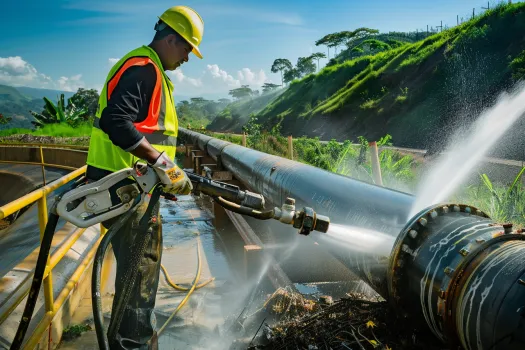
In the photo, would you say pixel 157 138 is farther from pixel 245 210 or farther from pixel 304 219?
pixel 304 219

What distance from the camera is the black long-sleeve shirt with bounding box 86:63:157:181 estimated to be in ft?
7.37

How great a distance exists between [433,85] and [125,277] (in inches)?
1068

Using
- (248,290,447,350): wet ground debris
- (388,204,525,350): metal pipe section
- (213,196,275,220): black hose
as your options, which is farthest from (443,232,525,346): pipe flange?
(213,196,275,220): black hose

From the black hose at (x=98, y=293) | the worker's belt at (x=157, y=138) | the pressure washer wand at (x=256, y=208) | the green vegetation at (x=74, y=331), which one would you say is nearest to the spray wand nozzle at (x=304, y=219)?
the pressure washer wand at (x=256, y=208)

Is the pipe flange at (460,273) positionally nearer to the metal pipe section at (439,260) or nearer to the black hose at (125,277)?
the metal pipe section at (439,260)

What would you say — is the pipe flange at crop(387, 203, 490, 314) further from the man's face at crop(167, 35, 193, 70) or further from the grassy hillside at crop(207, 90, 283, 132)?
the grassy hillside at crop(207, 90, 283, 132)

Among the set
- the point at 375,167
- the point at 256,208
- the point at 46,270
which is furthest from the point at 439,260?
the point at 375,167

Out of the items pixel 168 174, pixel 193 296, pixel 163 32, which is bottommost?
pixel 193 296

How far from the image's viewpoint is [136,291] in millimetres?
2494

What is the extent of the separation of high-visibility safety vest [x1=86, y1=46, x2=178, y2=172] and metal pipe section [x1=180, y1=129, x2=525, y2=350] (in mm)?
1407

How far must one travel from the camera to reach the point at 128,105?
2299mm

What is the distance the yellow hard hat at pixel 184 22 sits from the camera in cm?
257

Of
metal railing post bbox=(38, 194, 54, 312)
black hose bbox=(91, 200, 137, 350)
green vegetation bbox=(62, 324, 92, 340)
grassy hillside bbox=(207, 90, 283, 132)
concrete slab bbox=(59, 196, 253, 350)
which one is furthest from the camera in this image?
grassy hillside bbox=(207, 90, 283, 132)

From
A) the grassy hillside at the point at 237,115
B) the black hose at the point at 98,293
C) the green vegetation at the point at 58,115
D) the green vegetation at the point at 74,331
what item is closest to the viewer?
the black hose at the point at 98,293
